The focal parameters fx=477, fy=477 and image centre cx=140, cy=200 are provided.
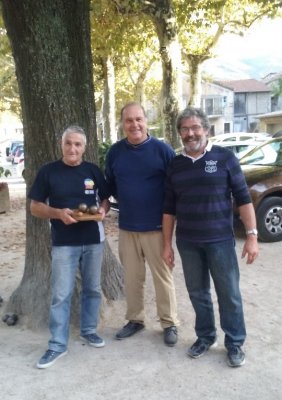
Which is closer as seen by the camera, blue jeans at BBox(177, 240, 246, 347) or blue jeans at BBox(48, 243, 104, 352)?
blue jeans at BBox(177, 240, 246, 347)

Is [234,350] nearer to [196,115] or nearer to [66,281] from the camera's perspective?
[66,281]

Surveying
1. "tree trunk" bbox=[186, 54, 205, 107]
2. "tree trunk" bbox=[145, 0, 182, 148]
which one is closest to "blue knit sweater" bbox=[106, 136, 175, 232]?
"tree trunk" bbox=[145, 0, 182, 148]

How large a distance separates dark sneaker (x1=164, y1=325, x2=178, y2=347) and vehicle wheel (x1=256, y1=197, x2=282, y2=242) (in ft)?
12.9

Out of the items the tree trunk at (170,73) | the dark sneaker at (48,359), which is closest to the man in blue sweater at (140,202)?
the dark sneaker at (48,359)

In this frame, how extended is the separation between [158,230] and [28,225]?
1513 mm

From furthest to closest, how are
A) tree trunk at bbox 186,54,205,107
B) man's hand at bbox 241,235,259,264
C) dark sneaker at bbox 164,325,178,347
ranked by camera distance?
tree trunk at bbox 186,54,205,107, dark sneaker at bbox 164,325,178,347, man's hand at bbox 241,235,259,264

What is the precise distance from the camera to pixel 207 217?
11.7 ft

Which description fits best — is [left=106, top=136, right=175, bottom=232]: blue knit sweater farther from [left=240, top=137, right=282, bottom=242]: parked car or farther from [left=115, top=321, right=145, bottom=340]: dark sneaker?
[left=240, top=137, right=282, bottom=242]: parked car

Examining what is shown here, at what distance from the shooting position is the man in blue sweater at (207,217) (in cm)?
351

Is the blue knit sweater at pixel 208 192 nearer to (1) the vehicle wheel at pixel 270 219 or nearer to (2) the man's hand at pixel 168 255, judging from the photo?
(2) the man's hand at pixel 168 255

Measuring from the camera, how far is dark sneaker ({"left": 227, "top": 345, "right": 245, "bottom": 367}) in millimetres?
3664

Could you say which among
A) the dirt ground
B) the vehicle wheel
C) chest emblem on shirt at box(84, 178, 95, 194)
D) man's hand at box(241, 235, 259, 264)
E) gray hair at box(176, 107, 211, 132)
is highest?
gray hair at box(176, 107, 211, 132)

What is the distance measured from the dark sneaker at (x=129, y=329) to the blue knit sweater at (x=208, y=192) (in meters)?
1.14

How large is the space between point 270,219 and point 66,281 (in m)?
4.76
